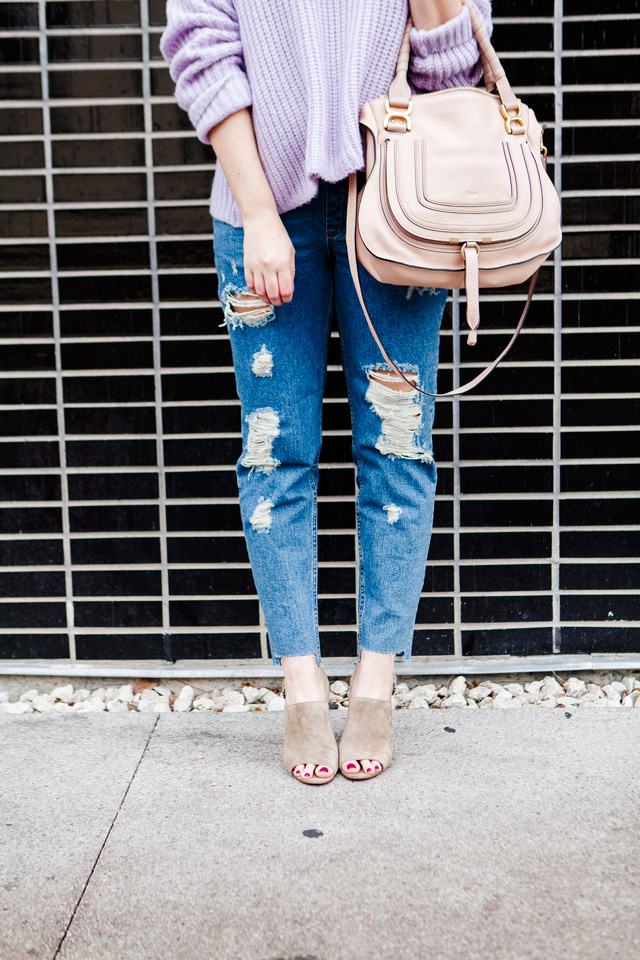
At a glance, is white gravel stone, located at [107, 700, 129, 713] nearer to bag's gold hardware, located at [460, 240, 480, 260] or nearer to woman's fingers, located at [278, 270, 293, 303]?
woman's fingers, located at [278, 270, 293, 303]

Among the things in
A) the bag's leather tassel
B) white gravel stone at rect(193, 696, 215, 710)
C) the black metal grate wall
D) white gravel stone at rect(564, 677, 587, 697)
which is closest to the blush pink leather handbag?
the bag's leather tassel

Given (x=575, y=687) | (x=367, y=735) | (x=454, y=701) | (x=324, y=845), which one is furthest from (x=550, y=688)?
(x=324, y=845)

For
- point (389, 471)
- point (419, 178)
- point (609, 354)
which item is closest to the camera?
point (419, 178)

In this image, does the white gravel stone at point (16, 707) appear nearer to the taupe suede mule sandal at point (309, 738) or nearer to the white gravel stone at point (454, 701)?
the taupe suede mule sandal at point (309, 738)

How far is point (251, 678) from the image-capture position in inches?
91.1

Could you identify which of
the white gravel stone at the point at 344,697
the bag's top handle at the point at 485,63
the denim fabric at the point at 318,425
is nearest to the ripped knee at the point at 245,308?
the denim fabric at the point at 318,425

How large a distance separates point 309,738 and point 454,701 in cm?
73

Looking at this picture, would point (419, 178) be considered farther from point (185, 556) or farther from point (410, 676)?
point (410, 676)

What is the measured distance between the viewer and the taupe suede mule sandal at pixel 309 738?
161 centimetres

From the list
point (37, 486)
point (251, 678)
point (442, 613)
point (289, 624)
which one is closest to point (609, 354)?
point (442, 613)

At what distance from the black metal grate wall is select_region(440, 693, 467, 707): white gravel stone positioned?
135mm

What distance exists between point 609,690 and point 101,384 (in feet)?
5.46

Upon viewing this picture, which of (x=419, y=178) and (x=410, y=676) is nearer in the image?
(x=419, y=178)

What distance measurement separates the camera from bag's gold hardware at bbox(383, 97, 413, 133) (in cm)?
144
